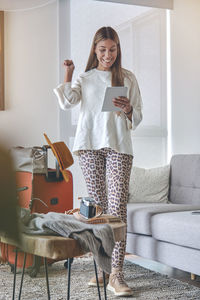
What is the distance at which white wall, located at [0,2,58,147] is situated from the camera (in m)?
3.58

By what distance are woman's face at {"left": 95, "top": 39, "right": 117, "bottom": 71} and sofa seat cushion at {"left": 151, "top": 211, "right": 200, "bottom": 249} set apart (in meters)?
0.95

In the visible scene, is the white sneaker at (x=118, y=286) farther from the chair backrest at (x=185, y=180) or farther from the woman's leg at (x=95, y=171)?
the chair backrest at (x=185, y=180)

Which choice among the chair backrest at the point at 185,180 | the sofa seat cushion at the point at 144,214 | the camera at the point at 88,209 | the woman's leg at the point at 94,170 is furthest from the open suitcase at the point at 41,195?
the chair backrest at the point at 185,180

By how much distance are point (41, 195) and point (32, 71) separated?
1.22 meters

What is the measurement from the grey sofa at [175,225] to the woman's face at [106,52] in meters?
0.97

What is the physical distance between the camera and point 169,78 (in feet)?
13.7

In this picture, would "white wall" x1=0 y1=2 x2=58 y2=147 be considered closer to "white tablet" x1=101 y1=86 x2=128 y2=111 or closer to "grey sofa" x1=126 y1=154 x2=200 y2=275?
"grey sofa" x1=126 y1=154 x2=200 y2=275

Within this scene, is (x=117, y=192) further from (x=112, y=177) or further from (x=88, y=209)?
(x=88, y=209)

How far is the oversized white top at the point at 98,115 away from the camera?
242cm

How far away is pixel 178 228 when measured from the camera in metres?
2.55

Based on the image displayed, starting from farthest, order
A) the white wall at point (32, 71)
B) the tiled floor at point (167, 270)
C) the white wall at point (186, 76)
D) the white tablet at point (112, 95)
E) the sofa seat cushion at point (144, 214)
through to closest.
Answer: the white wall at point (186, 76) → the white wall at point (32, 71) → the sofa seat cushion at point (144, 214) → the tiled floor at point (167, 270) → the white tablet at point (112, 95)

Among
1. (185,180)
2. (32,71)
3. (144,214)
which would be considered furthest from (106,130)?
(32,71)

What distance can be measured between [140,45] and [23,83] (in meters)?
1.17

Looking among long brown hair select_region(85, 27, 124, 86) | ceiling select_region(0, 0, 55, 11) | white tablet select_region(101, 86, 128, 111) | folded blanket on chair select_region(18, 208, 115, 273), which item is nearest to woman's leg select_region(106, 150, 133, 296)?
white tablet select_region(101, 86, 128, 111)
